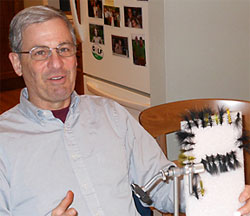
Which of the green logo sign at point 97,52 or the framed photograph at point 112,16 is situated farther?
the green logo sign at point 97,52

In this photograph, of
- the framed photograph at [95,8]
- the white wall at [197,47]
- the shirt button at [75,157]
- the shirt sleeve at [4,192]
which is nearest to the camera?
the shirt sleeve at [4,192]

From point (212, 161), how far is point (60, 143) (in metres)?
0.60

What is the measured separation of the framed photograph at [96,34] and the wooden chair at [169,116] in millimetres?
1141

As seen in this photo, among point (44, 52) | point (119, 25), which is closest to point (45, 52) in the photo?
point (44, 52)

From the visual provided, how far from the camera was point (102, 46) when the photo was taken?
2.89 m

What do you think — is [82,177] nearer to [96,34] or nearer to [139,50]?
[139,50]

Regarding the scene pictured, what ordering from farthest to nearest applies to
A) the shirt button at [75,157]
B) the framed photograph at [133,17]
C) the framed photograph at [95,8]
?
1. the framed photograph at [95,8]
2. the framed photograph at [133,17]
3. the shirt button at [75,157]

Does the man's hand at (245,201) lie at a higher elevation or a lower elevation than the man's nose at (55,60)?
lower

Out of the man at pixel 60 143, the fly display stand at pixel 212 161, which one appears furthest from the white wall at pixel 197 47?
the fly display stand at pixel 212 161

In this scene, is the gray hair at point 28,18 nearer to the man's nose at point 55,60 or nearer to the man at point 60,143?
the man at point 60,143

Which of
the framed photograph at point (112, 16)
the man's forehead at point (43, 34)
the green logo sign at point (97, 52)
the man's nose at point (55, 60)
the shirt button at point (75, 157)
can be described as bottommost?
the green logo sign at point (97, 52)

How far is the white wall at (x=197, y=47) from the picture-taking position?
92.1 inches

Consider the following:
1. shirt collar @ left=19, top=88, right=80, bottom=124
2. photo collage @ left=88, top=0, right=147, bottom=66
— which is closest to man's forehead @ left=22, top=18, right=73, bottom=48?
shirt collar @ left=19, top=88, right=80, bottom=124

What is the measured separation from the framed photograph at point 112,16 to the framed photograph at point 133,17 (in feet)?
0.24
